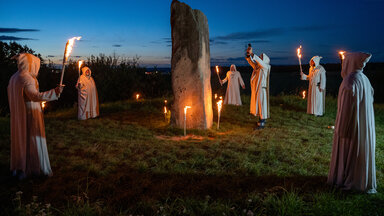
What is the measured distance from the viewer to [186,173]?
18.0 ft

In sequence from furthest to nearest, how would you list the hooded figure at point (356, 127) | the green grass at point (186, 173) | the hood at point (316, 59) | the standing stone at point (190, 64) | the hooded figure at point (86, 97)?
1. the hood at point (316, 59)
2. the hooded figure at point (86, 97)
3. the standing stone at point (190, 64)
4. the hooded figure at point (356, 127)
5. the green grass at point (186, 173)

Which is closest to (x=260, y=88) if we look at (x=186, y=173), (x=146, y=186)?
(x=186, y=173)

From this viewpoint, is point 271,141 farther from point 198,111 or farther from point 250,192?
point 250,192

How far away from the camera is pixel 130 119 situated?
11297 millimetres

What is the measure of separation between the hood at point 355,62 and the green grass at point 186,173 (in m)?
1.82

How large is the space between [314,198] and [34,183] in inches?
173

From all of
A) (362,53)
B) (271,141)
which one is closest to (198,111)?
(271,141)

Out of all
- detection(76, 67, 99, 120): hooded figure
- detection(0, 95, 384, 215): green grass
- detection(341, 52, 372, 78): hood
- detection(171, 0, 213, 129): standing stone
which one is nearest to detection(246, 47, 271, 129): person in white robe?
detection(0, 95, 384, 215): green grass

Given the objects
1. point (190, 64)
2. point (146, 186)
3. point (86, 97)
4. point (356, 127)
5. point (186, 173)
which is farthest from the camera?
point (86, 97)

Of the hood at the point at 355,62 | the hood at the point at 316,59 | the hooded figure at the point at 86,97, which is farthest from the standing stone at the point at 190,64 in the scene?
the hood at the point at 316,59

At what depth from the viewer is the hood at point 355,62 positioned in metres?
4.32

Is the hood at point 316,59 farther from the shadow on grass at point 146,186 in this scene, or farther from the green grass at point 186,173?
the shadow on grass at point 146,186

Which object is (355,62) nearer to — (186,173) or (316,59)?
(186,173)

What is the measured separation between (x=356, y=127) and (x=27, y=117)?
5.12 meters
